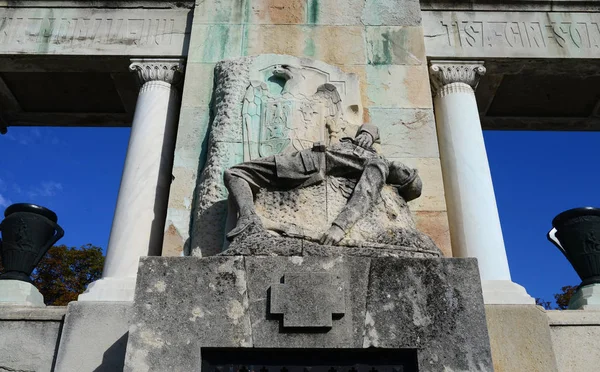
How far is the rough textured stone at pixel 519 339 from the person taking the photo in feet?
19.9

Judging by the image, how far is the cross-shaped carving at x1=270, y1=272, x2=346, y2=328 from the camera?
4.59 metres

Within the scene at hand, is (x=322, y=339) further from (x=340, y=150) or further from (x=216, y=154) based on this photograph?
(x=216, y=154)

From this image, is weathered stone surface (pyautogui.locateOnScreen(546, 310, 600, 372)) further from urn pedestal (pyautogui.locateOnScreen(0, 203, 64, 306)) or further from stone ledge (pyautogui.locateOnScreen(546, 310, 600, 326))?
urn pedestal (pyautogui.locateOnScreen(0, 203, 64, 306))

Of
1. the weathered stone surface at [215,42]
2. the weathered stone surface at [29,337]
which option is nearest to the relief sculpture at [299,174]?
the weathered stone surface at [215,42]

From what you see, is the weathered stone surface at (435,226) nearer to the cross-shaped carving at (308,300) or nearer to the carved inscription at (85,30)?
the cross-shaped carving at (308,300)

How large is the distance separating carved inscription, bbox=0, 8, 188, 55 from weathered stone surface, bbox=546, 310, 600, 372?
707cm

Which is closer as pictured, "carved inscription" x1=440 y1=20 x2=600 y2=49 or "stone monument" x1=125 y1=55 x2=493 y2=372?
"stone monument" x1=125 y1=55 x2=493 y2=372

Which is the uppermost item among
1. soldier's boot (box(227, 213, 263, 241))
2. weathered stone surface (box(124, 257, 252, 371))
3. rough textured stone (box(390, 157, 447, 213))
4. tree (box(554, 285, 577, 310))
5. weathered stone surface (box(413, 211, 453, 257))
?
tree (box(554, 285, 577, 310))

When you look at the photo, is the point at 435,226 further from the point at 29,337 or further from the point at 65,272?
the point at 65,272

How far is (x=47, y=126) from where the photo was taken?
41.1 ft

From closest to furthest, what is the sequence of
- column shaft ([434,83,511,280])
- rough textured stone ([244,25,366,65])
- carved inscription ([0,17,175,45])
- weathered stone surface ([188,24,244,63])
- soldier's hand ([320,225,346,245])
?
soldier's hand ([320,225,346,245])
column shaft ([434,83,511,280])
rough textured stone ([244,25,366,65])
weathered stone surface ([188,24,244,63])
carved inscription ([0,17,175,45])

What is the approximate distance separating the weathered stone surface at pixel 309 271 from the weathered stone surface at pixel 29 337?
307cm

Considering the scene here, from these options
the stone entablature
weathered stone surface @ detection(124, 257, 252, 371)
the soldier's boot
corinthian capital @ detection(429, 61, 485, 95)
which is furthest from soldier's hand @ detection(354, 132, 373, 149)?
the stone entablature

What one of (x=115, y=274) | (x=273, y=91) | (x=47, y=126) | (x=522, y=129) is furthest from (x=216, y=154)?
(x=522, y=129)
